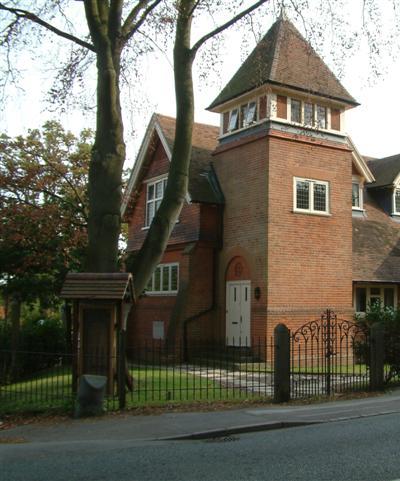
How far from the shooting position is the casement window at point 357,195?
26.3 metres

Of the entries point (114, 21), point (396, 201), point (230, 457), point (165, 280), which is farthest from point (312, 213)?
point (230, 457)

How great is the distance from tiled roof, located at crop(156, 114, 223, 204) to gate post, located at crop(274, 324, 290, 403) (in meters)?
11.0

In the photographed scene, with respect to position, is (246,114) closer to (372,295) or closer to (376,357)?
(372,295)

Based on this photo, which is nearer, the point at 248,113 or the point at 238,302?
the point at 238,302

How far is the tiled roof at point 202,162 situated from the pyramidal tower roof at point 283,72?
7.31 ft

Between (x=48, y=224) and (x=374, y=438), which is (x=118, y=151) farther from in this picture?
(x=374, y=438)

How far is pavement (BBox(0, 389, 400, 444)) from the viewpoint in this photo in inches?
371

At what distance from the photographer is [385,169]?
95.6 ft

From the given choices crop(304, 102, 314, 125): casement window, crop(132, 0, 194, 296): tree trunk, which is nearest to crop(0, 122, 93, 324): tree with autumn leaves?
crop(132, 0, 194, 296): tree trunk

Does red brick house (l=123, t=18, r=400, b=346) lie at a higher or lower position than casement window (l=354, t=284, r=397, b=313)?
higher

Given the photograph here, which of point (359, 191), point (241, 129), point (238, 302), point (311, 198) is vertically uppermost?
point (241, 129)

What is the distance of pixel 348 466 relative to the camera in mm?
6875

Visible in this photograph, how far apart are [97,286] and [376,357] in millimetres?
6240

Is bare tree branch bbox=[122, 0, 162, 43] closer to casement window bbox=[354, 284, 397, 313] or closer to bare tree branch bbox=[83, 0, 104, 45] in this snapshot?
bare tree branch bbox=[83, 0, 104, 45]
